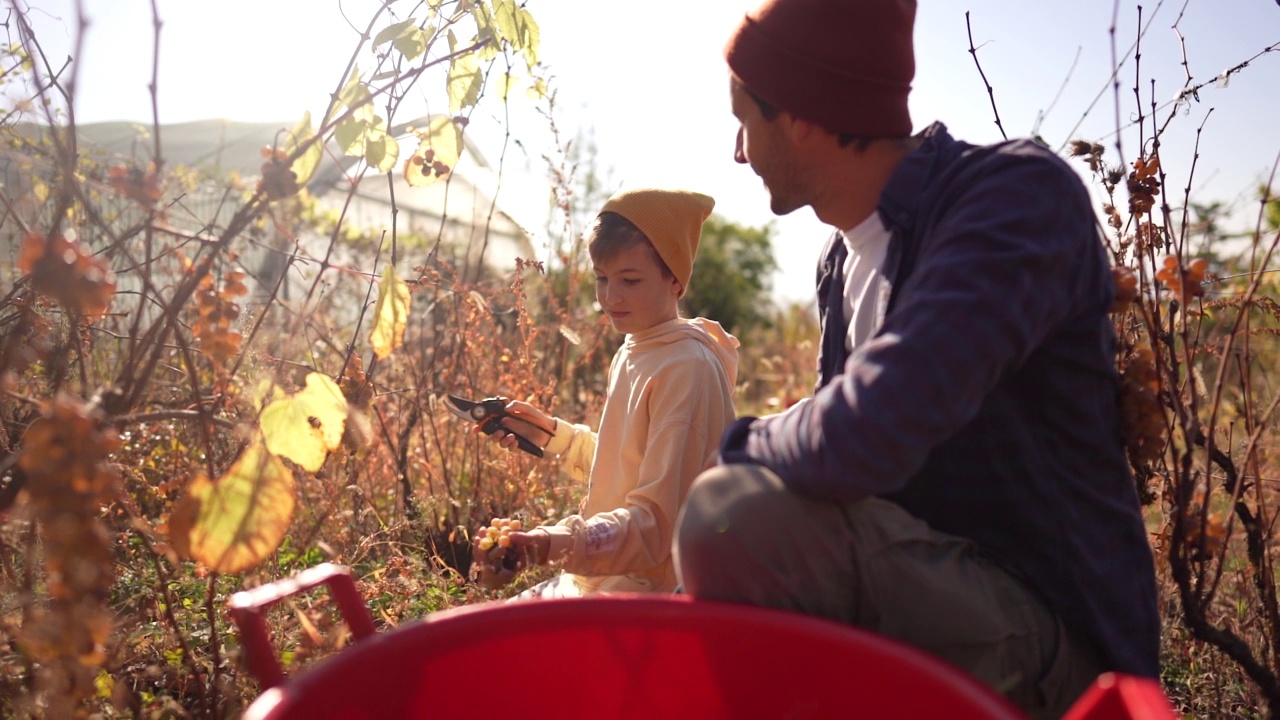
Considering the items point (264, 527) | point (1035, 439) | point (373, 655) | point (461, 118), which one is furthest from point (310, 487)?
point (1035, 439)

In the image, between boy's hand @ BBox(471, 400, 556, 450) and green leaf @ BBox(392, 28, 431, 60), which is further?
boy's hand @ BBox(471, 400, 556, 450)

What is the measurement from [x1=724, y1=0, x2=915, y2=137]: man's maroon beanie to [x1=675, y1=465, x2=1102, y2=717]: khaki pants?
57 cm

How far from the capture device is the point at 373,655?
998 millimetres

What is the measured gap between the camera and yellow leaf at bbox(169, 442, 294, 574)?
3.67 feet

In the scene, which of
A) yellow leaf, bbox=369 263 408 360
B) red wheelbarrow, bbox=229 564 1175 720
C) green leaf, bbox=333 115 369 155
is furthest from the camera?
green leaf, bbox=333 115 369 155

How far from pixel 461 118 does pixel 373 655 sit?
3.54ft

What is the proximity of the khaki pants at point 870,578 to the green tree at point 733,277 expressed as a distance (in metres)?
5.78

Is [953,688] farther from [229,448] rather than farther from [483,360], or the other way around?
[483,360]

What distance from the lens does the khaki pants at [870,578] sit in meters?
1.20

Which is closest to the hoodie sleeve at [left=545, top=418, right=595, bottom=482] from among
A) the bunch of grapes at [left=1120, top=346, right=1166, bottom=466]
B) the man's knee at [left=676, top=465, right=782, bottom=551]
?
the man's knee at [left=676, top=465, right=782, bottom=551]

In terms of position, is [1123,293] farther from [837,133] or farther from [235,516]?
[235,516]

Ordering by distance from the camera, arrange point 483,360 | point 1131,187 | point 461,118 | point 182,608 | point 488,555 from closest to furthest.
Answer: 1. point 488,555
2. point 1131,187
3. point 461,118
4. point 182,608
5. point 483,360

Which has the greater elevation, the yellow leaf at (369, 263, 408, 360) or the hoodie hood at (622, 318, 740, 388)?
the yellow leaf at (369, 263, 408, 360)

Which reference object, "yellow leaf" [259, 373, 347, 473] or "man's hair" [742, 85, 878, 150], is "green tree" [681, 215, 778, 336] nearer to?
"man's hair" [742, 85, 878, 150]
